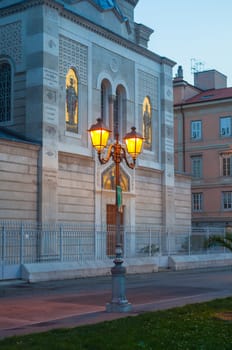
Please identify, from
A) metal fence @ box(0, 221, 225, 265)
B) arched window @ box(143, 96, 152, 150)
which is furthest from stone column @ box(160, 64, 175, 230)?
metal fence @ box(0, 221, 225, 265)

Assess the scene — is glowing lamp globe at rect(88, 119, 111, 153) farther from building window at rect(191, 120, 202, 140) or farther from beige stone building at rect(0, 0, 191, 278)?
building window at rect(191, 120, 202, 140)

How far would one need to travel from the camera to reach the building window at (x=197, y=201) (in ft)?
177

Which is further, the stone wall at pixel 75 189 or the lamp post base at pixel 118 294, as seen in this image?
the stone wall at pixel 75 189

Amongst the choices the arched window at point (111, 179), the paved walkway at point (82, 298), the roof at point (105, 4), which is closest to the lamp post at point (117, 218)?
the paved walkway at point (82, 298)

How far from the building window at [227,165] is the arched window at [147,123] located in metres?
19.2

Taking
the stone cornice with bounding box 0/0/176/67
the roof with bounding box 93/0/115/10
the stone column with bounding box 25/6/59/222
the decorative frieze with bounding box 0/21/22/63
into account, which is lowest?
the stone column with bounding box 25/6/59/222

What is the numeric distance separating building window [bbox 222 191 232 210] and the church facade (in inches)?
667

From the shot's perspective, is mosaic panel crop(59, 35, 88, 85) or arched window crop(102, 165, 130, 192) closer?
mosaic panel crop(59, 35, 88, 85)

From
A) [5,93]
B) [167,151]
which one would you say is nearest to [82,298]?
[5,93]

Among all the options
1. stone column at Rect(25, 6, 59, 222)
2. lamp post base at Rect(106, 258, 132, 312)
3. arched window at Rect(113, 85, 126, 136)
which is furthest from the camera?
arched window at Rect(113, 85, 126, 136)

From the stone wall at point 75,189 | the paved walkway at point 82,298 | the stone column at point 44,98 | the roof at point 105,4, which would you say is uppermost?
the roof at point 105,4

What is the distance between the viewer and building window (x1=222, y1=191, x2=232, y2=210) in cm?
5222

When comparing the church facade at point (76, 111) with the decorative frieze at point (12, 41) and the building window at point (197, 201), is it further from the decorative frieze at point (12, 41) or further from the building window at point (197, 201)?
the building window at point (197, 201)

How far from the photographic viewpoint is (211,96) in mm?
55562
